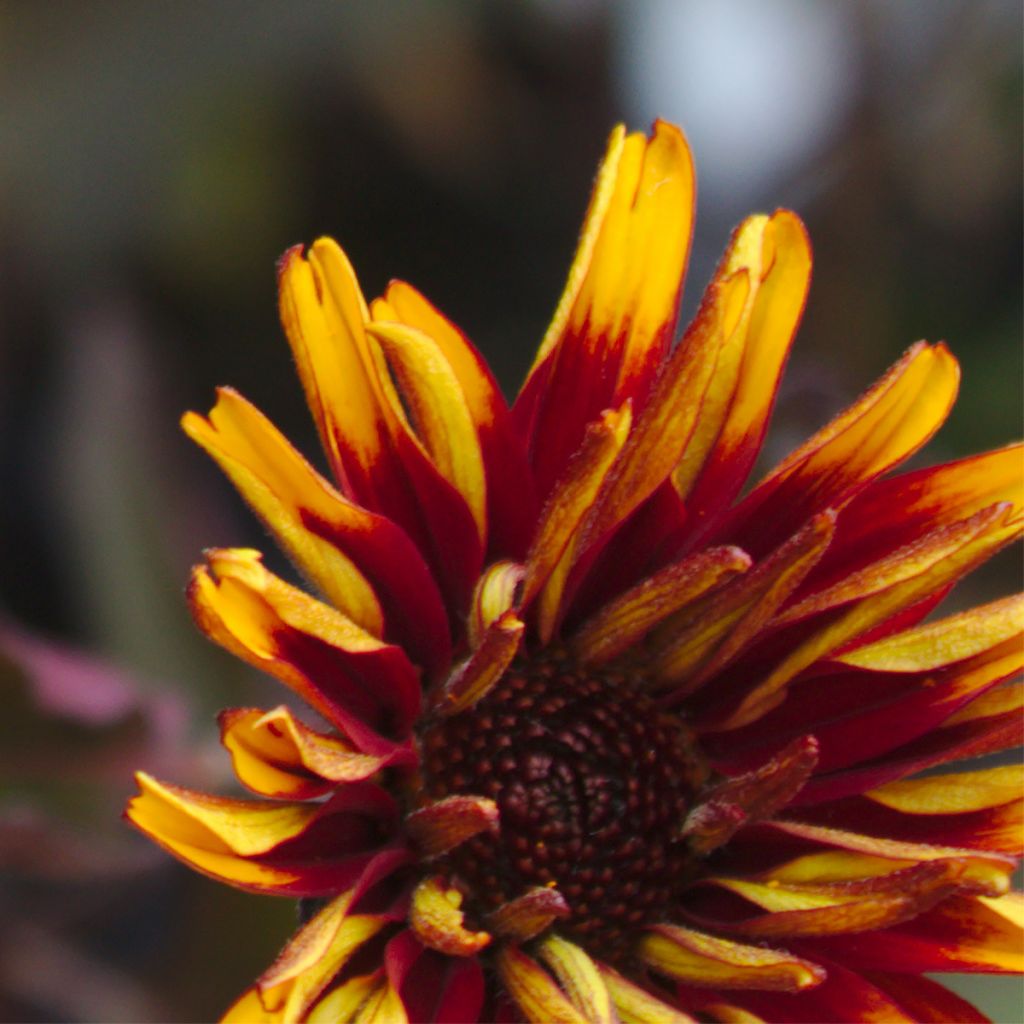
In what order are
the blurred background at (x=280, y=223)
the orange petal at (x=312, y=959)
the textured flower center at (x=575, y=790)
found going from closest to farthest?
the orange petal at (x=312, y=959) < the textured flower center at (x=575, y=790) < the blurred background at (x=280, y=223)

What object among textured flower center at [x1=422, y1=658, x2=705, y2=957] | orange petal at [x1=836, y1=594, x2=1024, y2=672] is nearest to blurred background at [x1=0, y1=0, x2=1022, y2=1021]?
textured flower center at [x1=422, y1=658, x2=705, y2=957]

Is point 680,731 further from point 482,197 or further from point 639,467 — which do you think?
point 482,197

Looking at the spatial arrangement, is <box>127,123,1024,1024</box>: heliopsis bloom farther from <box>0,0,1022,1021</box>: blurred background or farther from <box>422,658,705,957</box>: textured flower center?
<box>0,0,1022,1021</box>: blurred background

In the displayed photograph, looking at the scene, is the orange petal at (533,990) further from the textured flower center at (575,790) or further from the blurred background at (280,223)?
the blurred background at (280,223)

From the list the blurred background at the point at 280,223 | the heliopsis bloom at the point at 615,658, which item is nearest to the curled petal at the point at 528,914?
the heliopsis bloom at the point at 615,658

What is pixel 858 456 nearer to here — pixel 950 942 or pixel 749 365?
pixel 749 365

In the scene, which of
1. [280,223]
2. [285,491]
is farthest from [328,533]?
[280,223]
